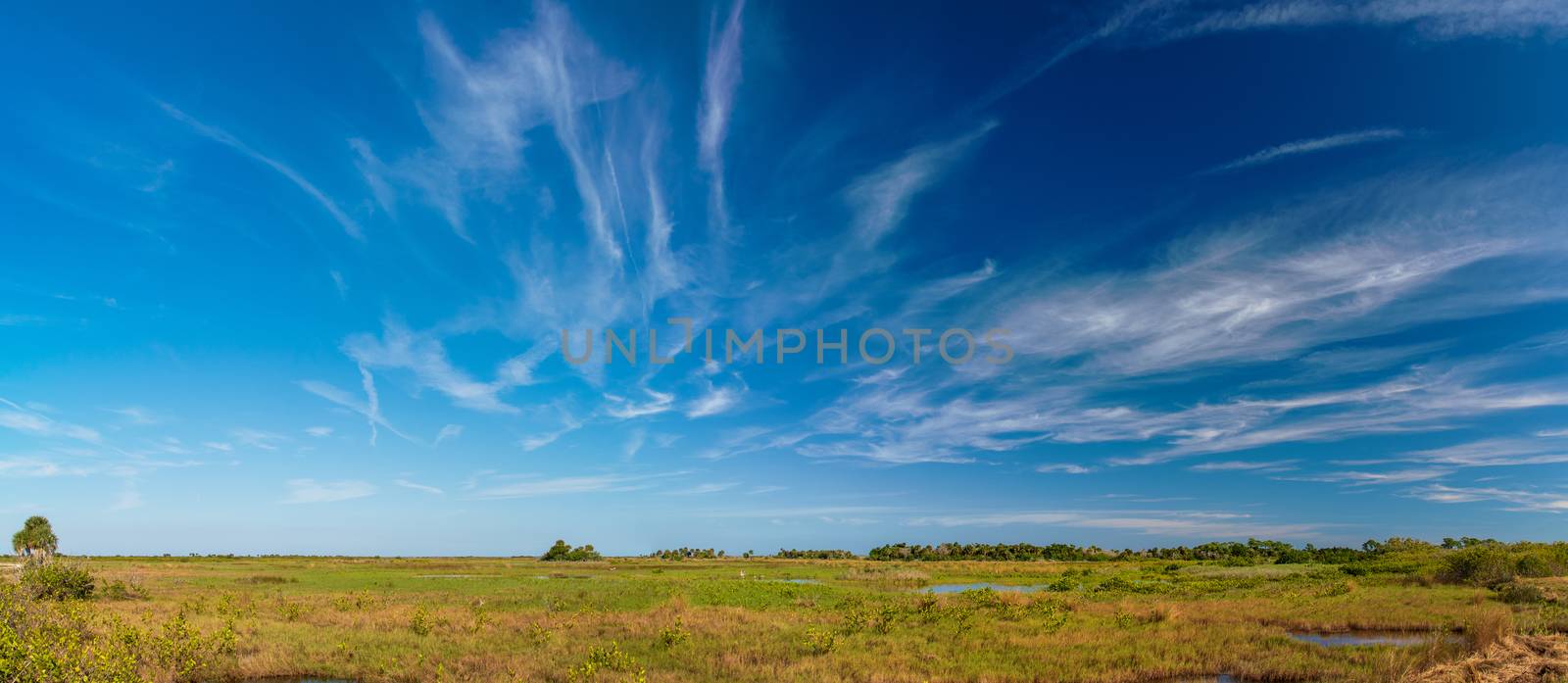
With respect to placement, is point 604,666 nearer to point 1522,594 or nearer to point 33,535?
point 1522,594

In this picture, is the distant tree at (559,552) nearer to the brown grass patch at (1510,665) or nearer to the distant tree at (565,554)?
the distant tree at (565,554)

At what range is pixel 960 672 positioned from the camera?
20.8 meters

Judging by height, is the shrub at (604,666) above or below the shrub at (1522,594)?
below

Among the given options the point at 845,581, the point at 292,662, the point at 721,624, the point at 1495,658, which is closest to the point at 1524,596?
the point at 1495,658

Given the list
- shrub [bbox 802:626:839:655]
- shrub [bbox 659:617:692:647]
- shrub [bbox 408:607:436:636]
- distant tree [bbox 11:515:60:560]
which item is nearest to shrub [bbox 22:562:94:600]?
shrub [bbox 408:607:436:636]

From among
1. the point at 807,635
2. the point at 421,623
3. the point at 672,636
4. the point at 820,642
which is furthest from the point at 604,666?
the point at 421,623

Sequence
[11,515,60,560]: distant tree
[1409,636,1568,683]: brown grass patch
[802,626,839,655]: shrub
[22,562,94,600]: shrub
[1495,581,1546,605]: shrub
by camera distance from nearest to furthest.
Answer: [1409,636,1568,683]: brown grass patch < [802,626,839,655]: shrub < [1495,581,1546,605]: shrub < [22,562,94,600]: shrub < [11,515,60,560]: distant tree

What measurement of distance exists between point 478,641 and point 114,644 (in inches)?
396

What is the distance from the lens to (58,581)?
116ft

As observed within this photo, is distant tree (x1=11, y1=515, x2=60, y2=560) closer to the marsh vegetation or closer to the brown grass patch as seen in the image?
the marsh vegetation

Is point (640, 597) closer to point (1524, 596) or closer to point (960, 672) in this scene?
point (960, 672)

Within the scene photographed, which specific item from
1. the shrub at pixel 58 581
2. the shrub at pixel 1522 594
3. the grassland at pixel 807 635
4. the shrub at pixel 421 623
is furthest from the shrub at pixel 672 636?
the shrub at pixel 1522 594

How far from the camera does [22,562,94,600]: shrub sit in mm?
33906

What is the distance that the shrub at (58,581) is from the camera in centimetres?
3391
